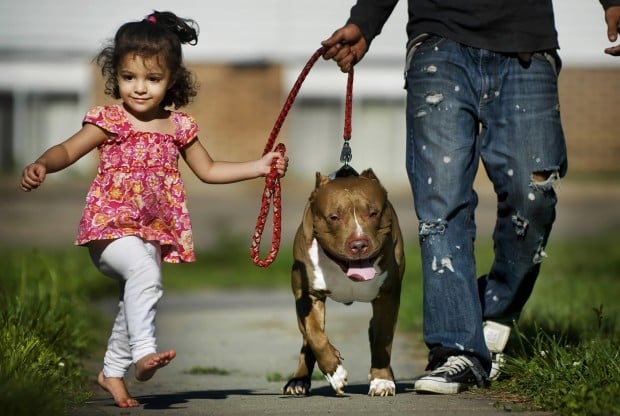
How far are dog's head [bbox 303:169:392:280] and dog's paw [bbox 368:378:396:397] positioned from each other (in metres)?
0.52

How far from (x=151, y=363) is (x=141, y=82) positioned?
125 centimetres

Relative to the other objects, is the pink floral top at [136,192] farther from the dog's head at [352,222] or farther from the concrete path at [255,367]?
the concrete path at [255,367]

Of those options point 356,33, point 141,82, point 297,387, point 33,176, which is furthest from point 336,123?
Result: point 33,176

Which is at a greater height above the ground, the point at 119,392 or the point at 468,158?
the point at 468,158

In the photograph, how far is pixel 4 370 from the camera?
5.02 m

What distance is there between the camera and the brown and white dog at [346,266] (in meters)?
5.25

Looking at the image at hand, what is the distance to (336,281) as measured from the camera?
5410 millimetres

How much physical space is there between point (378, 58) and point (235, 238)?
3.80 m

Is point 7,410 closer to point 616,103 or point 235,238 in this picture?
point 235,238

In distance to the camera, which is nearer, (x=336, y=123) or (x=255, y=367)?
(x=255, y=367)

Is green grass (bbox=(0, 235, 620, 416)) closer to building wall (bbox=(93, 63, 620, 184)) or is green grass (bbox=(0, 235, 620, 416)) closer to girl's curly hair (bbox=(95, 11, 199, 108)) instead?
girl's curly hair (bbox=(95, 11, 199, 108))

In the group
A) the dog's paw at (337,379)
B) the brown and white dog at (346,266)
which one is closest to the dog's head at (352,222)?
the brown and white dog at (346,266)

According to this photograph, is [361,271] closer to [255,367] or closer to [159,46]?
[159,46]

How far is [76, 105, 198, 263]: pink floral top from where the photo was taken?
5.15 meters
